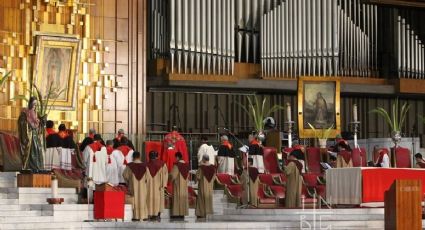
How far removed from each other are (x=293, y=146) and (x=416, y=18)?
746 centimetres

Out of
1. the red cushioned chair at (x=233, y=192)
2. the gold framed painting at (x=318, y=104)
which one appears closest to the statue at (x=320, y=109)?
the gold framed painting at (x=318, y=104)

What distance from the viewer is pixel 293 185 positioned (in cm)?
2141

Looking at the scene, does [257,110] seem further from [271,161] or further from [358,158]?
[358,158]

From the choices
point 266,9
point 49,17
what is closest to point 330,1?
point 266,9

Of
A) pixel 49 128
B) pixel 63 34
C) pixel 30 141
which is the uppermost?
pixel 63 34

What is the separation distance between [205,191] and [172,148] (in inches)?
110

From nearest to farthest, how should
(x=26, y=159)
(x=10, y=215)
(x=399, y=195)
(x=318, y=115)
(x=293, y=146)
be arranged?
(x=399, y=195) < (x=10, y=215) < (x=26, y=159) < (x=293, y=146) < (x=318, y=115)

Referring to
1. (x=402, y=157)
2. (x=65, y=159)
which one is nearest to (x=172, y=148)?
(x=65, y=159)

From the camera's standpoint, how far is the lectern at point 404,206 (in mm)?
16906

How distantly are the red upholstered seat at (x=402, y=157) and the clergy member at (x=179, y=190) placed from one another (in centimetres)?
555

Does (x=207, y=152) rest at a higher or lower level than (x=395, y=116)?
lower

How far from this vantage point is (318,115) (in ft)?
90.1

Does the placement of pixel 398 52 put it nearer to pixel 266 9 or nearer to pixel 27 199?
pixel 266 9

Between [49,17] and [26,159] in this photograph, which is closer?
[26,159]
